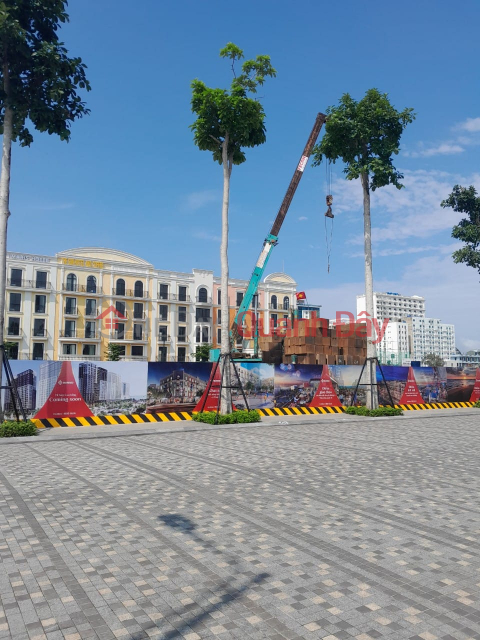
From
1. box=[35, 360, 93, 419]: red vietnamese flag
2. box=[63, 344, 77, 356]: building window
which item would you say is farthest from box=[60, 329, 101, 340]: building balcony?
box=[35, 360, 93, 419]: red vietnamese flag

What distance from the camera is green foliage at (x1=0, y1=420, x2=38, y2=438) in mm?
13523

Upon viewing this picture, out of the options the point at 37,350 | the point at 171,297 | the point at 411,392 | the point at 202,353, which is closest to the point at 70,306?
the point at 37,350

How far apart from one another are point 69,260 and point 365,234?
38.9 metres

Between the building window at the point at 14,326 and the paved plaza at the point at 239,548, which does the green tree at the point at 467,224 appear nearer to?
the paved plaza at the point at 239,548

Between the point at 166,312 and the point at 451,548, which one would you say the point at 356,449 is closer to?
the point at 451,548

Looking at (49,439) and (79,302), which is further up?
(79,302)

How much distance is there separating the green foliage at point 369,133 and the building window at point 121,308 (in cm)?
3782

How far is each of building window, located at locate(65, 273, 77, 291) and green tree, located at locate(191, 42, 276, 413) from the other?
123ft

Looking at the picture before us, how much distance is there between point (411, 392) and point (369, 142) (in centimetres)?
1193

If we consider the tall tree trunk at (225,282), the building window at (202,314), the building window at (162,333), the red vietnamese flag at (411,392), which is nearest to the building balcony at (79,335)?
the building window at (162,333)

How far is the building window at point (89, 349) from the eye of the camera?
5344cm

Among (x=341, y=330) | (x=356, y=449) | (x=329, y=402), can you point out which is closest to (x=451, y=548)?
(x=356, y=449)

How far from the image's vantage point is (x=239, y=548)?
520cm

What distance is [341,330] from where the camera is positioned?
3169 cm
